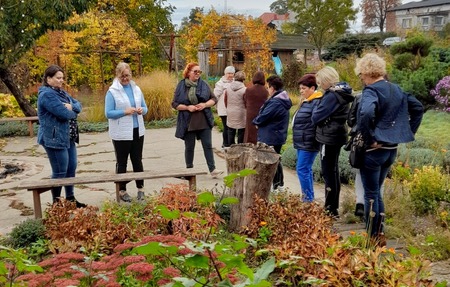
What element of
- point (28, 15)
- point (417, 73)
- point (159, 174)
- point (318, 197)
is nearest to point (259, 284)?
point (159, 174)

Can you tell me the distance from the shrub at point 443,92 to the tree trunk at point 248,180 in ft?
35.4

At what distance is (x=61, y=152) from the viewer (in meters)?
5.80

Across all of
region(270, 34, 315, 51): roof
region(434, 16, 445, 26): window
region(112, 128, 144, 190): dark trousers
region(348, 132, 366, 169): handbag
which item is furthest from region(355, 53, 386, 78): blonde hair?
region(434, 16, 445, 26): window

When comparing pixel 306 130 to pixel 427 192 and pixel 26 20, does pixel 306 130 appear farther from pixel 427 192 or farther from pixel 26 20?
pixel 26 20

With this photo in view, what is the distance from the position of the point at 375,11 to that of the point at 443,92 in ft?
182

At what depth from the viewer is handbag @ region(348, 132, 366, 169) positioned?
477cm

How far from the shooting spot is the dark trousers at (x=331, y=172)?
5.57 metres

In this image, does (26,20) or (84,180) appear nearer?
(84,180)

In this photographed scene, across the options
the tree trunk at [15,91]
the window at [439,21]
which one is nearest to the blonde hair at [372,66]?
the tree trunk at [15,91]

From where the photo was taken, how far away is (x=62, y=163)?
19.3 ft

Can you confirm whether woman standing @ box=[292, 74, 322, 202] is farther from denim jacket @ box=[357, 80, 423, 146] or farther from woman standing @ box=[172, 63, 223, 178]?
woman standing @ box=[172, 63, 223, 178]

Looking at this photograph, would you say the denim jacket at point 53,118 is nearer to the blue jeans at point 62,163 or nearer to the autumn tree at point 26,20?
the blue jeans at point 62,163

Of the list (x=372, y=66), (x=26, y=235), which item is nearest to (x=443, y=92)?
(x=372, y=66)

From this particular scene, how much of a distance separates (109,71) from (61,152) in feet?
57.5
